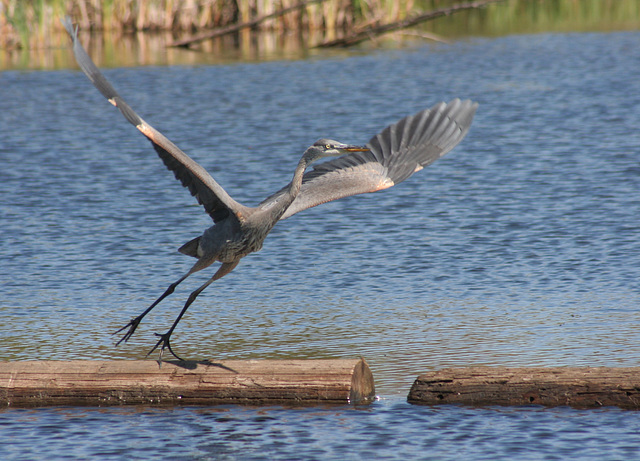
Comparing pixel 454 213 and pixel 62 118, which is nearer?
pixel 454 213

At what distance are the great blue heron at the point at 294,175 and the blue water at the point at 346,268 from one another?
768 millimetres

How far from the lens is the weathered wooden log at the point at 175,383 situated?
5.94 m

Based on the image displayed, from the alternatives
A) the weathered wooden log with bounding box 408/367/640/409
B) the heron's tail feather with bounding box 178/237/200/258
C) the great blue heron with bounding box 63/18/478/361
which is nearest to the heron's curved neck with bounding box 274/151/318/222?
the great blue heron with bounding box 63/18/478/361

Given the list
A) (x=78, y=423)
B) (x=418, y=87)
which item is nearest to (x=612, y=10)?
(x=418, y=87)

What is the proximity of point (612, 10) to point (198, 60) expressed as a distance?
42.0 ft

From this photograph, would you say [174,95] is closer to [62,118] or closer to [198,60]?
[62,118]

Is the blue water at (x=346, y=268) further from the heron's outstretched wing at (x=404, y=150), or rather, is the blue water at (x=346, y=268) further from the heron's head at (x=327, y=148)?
the heron's head at (x=327, y=148)

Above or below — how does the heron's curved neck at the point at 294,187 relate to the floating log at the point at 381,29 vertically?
below

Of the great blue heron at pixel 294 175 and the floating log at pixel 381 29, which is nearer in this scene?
the great blue heron at pixel 294 175

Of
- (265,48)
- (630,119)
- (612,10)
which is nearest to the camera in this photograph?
(630,119)

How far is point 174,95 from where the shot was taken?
19.6m

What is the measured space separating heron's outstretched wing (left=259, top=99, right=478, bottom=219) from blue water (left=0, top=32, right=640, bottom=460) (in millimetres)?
1134

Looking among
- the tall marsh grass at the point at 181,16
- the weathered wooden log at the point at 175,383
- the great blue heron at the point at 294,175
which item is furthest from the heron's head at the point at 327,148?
the tall marsh grass at the point at 181,16

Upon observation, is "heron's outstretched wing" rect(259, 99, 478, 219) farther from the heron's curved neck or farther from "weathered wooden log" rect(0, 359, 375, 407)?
"weathered wooden log" rect(0, 359, 375, 407)
